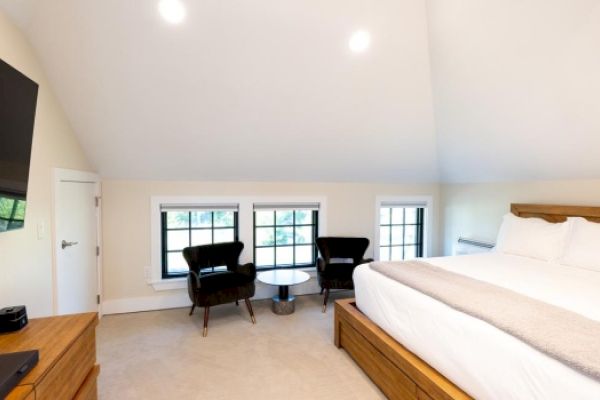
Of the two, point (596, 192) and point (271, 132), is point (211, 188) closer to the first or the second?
point (271, 132)

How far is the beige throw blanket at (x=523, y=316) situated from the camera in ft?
4.21

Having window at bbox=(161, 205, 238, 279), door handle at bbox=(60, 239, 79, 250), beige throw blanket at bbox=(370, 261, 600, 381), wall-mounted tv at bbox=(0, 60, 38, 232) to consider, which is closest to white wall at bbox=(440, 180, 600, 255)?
beige throw blanket at bbox=(370, 261, 600, 381)

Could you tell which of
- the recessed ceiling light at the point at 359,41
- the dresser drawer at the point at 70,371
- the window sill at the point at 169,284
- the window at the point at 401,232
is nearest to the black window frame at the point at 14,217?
the dresser drawer at the point at 70,371

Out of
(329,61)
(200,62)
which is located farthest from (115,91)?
(329,61)

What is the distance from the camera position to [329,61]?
9.14 ft

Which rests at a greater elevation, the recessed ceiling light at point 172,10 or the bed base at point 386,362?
the recessed ceiling light at point 172,10

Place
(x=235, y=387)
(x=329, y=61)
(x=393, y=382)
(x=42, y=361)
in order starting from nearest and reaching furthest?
1. (x=42, y=361)
2. (x=393, y=382)
3. (x=235, y=387)
4. (x=329, y=61)

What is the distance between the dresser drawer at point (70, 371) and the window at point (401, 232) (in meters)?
3.73

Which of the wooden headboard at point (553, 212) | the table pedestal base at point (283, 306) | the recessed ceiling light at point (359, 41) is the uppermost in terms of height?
the recessed ceiling light at point (359, 41)

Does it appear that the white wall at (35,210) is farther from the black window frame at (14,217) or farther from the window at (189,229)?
the window at (189,229)

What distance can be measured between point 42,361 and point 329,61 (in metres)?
2.73

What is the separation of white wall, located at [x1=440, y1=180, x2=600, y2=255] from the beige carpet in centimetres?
222

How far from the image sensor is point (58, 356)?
4.67 ft

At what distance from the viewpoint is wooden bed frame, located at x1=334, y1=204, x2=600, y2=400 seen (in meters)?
1.72
